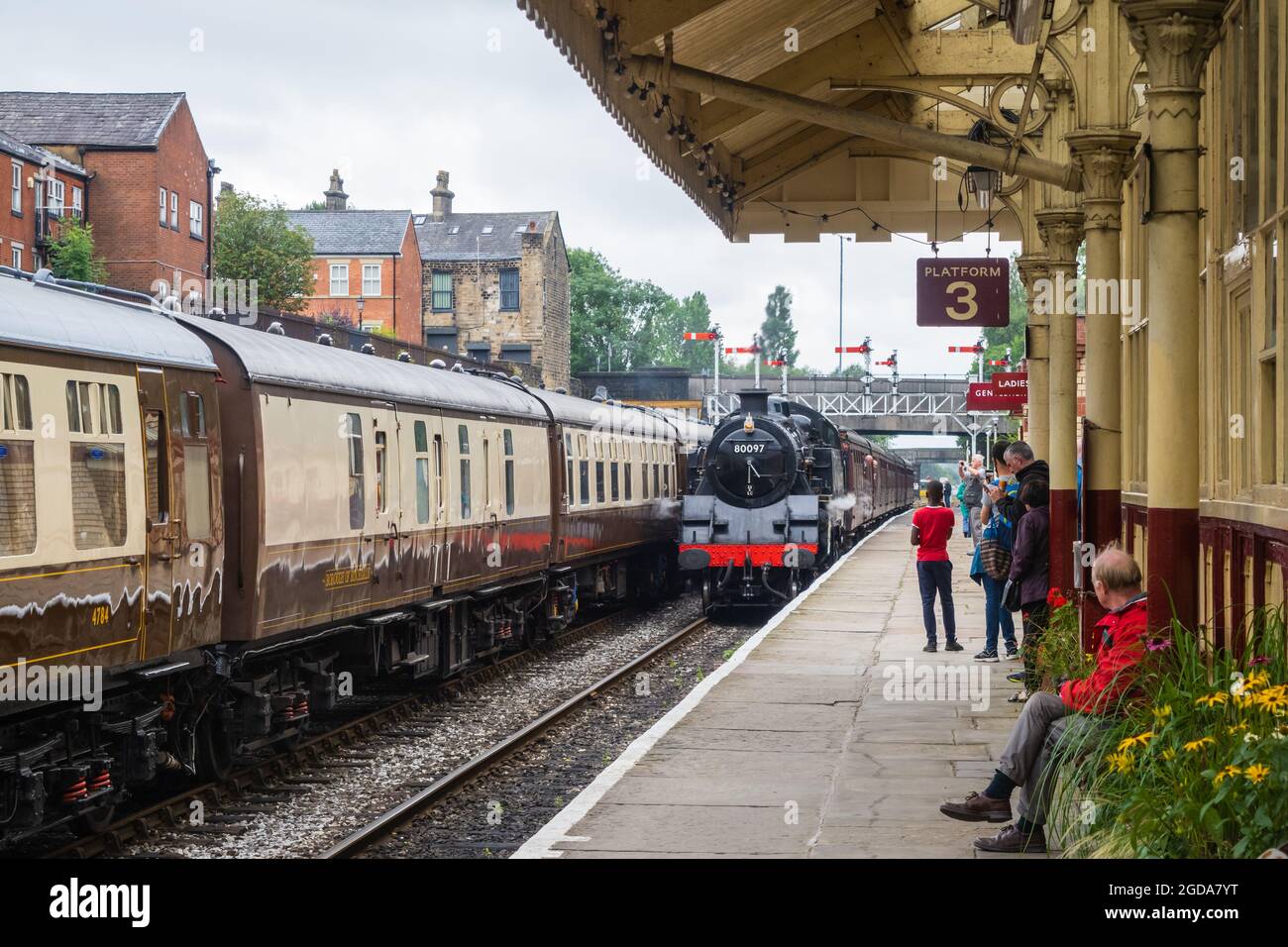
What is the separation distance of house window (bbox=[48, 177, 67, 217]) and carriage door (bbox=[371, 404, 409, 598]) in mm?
32587

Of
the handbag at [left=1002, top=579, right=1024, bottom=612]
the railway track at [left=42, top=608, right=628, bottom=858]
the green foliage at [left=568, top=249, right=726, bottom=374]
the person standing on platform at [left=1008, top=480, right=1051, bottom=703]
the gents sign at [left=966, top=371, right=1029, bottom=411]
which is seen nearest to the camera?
the railway track at [left=42, top=608, right=628, bottom=858]

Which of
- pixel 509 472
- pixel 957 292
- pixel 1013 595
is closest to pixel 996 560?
pixel 1013 595

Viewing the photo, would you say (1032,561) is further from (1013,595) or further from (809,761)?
(809,761)

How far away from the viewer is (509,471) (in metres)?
17.9

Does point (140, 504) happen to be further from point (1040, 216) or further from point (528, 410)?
point (528, 410)

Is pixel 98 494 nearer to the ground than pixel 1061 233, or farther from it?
nearer to the ground

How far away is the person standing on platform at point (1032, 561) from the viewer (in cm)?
1248

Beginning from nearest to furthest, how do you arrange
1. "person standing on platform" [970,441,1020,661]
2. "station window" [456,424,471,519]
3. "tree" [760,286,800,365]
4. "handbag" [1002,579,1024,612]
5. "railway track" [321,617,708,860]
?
"railway track" [321,617,708,860]
"handbag" [1002,579,1024,612]
"person standing on platform" [970,441,1020,661]
"station window" [456,424,471,519]
"tree" [760,286,800,365]

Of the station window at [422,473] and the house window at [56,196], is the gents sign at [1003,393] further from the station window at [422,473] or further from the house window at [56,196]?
the house window at [56,196]

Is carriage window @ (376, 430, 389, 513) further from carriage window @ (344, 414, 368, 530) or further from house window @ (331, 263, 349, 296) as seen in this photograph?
house window @ (331, 263, 349, 296)

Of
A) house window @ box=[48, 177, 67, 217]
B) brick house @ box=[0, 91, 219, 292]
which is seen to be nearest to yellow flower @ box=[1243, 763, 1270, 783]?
brick house @ box=[0, 91, 219, 292]

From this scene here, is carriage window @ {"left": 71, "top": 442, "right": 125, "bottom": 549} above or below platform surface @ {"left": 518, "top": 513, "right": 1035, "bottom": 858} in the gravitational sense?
above

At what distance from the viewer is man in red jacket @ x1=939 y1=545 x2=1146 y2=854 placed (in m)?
6.96

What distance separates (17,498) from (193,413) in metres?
2.25
